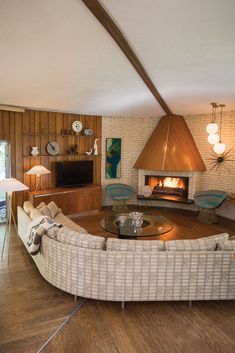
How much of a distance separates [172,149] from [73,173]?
9.32ft

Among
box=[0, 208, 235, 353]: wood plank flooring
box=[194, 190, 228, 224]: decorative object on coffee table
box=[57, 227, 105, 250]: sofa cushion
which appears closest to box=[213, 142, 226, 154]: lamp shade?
box=[194, 190, 228, 224]: decorative object on coffee table

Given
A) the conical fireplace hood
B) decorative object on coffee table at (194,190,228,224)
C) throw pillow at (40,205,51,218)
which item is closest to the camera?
throw pillow at (40,205,51,218)

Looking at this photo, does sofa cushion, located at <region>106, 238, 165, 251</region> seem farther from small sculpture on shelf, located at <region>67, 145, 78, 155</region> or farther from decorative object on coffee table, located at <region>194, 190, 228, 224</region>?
small sculpture on shelf, located at <region>67, 145, 78, 155</region>

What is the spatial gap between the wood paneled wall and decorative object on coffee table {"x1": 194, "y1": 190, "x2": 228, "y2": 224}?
324cm

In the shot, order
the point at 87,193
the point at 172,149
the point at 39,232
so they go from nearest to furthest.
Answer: the point at 39,232 < the point at 87,193 < the point at 172,149

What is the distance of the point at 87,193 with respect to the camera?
6.67 meters

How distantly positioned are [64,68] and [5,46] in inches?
40.5

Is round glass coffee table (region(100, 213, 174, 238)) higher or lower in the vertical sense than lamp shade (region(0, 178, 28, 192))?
lower

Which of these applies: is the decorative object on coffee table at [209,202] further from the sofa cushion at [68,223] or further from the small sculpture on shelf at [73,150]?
the small sculpture on shelf at [73,150]

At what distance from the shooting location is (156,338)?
8.44ft

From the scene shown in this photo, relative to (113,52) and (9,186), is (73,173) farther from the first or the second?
(113,52)

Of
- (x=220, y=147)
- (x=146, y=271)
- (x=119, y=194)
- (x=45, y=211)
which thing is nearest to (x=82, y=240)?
(x=146, y=271)

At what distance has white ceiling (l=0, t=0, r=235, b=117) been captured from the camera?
2.86m

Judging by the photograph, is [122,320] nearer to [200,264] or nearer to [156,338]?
[156,338]
